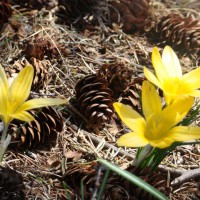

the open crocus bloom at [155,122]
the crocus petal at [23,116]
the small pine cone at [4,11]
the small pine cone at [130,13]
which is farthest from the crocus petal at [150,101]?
the small pine cone at [130,13]

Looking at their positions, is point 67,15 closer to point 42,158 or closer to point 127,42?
point 127,42

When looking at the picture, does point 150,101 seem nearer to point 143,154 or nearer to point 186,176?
point 143,154

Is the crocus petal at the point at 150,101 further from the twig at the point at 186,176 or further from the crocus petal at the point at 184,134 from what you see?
the twig at the point at 186,176

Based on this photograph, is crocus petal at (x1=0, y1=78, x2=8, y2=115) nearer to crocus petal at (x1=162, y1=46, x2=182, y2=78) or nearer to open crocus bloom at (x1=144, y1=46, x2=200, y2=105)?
open crocus bloom at (x1=144, y1=46, x2=200, y2=105)

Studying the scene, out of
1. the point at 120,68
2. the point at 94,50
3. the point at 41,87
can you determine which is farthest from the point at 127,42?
the point at 41,87

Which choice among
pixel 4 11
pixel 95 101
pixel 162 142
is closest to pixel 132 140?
pixel 162 142

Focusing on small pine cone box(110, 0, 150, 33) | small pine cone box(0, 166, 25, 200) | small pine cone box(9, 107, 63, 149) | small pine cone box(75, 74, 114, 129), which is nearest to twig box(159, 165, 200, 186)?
small pine cone box(75, 74, 114, 129)
